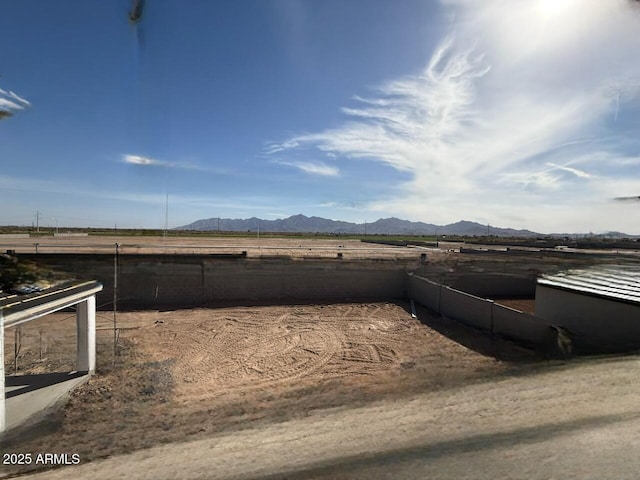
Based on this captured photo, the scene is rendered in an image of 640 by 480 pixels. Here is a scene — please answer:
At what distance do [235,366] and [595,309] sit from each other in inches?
415

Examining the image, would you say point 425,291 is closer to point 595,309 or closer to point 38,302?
point 595,309

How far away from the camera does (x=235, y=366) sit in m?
10.6

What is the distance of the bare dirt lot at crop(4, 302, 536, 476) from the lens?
6.70 meters

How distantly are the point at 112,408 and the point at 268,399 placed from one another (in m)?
3.32

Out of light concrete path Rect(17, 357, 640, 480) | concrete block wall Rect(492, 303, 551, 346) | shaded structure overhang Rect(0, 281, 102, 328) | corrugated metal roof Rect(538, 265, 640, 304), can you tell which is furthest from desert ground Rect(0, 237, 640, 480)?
corrugated metal roof Rect(538, 265, 640, 304)

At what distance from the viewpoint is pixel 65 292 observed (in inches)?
318

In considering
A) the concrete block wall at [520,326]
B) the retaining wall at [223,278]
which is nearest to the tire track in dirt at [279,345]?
the retaining wall at [223,278]

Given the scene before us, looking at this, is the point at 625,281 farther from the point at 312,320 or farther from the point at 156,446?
the point at 156,446

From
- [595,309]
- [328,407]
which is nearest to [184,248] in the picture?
[328,407]

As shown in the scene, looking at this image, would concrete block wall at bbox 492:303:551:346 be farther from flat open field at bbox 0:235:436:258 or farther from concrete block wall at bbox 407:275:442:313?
flat open field at bbox 0:235:436:258

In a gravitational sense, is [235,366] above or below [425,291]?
below

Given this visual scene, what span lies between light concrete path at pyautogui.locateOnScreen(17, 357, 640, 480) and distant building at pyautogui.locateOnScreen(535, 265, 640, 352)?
428cm

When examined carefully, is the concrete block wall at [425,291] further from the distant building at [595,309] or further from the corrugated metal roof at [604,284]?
the corrugated metal roof at [604,284]

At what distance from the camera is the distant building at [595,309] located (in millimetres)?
9250
